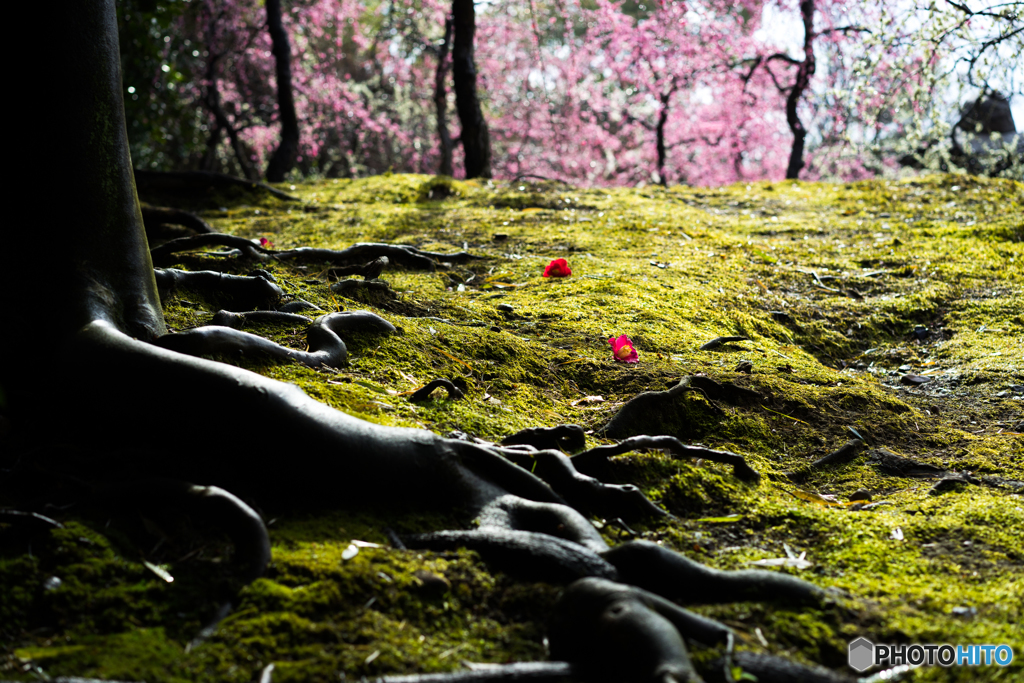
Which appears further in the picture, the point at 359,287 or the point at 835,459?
the point at 359,287

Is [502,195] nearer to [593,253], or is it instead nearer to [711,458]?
[593,253]

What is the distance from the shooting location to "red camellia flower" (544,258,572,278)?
6336mm

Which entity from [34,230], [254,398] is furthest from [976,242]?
[34,230]

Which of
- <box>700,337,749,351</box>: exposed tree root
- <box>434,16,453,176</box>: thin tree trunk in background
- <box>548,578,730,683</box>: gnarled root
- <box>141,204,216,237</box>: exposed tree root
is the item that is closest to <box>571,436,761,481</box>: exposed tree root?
<box>548,578,730,683</box>: gnarled root

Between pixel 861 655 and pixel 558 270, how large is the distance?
184 inches

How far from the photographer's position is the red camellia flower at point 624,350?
4493mm

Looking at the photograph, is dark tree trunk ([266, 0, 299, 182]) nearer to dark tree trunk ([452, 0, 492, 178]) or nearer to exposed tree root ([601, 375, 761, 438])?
dark tree trunk ([452, 0, 492, 178])

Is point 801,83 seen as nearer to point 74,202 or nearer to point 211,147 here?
point 211,147

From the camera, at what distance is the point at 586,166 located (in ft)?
87.8

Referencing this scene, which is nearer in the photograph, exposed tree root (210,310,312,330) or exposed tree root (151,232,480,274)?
exposed tree root (210,310,312,330)

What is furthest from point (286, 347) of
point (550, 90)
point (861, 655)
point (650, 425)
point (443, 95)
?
point (550, 90)

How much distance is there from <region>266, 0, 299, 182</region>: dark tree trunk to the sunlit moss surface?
432cm

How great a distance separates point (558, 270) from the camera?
6355 millimetres

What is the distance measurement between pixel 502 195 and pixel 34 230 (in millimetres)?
7362
